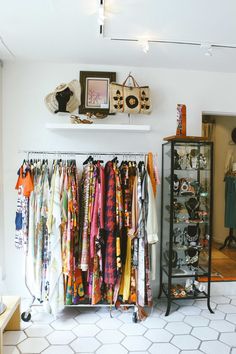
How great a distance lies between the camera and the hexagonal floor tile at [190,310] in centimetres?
295

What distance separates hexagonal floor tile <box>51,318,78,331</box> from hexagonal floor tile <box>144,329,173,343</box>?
26.4 inches

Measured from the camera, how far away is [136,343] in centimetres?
242

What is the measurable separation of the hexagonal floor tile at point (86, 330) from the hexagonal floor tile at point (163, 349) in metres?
0.52

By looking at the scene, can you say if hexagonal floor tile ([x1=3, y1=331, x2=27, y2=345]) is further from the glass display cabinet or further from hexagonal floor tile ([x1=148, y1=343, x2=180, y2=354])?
the glass display cabinet

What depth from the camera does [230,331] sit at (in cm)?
262

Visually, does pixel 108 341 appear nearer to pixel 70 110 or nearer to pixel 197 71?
pixel 70 110

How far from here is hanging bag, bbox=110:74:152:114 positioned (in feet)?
9.79

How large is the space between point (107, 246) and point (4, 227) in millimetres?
1186

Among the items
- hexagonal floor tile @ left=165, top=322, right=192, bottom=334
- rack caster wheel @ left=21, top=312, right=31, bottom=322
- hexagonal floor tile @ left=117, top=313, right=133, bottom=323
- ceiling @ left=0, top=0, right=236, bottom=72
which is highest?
ceiling @ left=0, top=0, right=236, bottom=72

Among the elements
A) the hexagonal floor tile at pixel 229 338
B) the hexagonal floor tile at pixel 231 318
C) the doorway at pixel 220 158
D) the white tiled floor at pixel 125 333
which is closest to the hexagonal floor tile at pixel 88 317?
the white tiled floor at pixel 125 333

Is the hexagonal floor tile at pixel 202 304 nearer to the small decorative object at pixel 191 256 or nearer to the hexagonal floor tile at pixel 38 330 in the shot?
the small decorative object at pixel 191 256

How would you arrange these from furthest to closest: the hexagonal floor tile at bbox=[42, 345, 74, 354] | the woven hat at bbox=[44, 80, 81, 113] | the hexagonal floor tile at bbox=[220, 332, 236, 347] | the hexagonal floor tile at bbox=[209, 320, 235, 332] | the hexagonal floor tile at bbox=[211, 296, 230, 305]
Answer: the hexagonal floor tile at bbox=[211, 296, 230, 305] → the woven hat at bbox=[44, 80, 81, 113] → the hexagonal floor tile at bbox=[209, 320, 235, 332] → the hexagonal floor tile at bbox=[220, 332, 236, 347] → the hexagonal floor tile at bbox=[42, 345, 74, 354]

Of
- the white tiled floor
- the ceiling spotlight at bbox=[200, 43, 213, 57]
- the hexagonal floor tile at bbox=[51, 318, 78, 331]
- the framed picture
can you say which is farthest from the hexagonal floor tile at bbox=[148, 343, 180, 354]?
the ceiling spotlight at bbox=[200, 43, 213, 57]

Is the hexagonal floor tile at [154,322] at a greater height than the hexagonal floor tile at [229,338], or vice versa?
the hexagonal floor tile at [229,338]
